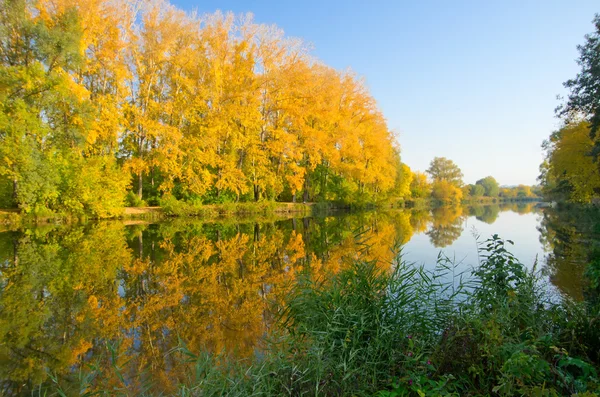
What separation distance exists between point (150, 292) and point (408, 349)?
5.36 meters

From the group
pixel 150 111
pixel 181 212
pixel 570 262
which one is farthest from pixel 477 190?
pixel 570 262

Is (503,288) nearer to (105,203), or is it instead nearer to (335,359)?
(335,359)

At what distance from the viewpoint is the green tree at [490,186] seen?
125188mm

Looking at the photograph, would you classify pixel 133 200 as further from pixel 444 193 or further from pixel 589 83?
pixel 444 193

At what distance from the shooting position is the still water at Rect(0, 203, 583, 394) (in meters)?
4.27

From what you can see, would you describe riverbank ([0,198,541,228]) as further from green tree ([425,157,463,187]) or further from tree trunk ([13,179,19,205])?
green tree ([425,157,463,187])

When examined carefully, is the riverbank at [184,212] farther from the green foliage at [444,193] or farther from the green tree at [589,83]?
the green foliage at [444,193]

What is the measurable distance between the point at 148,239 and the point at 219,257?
5.08 metres

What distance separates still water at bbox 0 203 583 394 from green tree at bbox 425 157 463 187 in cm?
7774

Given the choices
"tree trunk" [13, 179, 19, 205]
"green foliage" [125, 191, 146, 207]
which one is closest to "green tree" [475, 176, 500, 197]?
"green foliage" [125, 191, 146, 207]

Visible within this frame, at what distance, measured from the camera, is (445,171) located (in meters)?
87.8

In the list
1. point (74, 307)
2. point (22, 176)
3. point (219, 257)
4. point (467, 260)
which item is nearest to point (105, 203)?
point (22, 176)

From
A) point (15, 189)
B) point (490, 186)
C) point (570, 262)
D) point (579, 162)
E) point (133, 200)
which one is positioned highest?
point (490, 186)

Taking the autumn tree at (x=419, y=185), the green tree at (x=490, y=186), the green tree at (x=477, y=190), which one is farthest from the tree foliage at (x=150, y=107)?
the green tree at (x=490, y=186)
